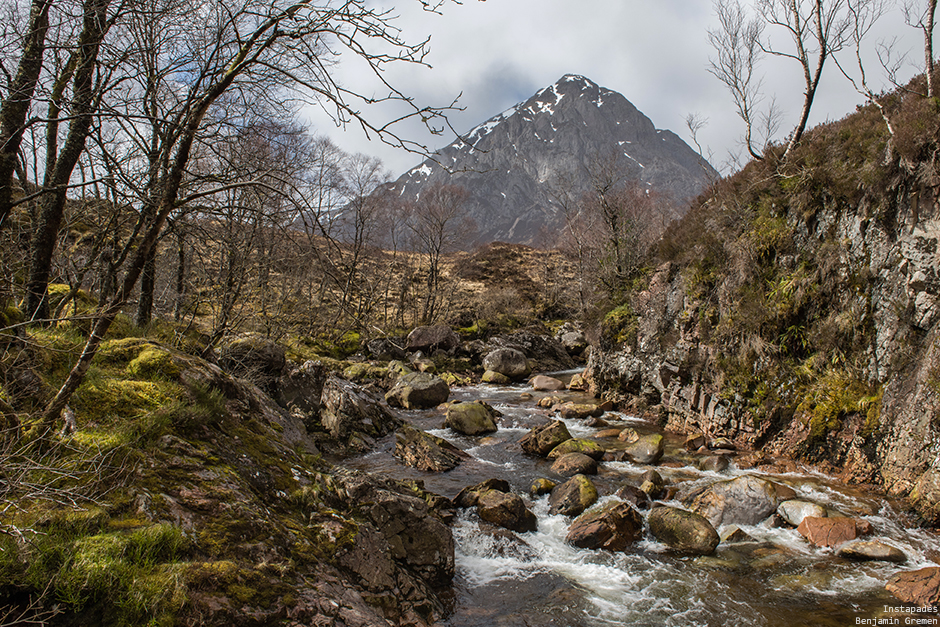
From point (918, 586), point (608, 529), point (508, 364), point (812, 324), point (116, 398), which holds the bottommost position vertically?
point (608, 529)

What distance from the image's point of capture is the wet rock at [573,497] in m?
6.95

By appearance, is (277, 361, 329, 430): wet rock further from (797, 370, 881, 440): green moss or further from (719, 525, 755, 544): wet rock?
(797, 370, 881, 440): green moss

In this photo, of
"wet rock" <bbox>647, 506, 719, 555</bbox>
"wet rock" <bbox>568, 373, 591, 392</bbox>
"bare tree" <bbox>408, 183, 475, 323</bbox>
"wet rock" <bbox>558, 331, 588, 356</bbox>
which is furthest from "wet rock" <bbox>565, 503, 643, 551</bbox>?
"bare tree" <bbox>408, 183, 475, 323</bbox>

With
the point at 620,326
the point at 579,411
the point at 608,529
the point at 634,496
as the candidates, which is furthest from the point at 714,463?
the point at 620,326

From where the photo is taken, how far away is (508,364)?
823 inches

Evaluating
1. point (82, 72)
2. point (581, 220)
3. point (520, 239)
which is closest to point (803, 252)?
point (82, 72)

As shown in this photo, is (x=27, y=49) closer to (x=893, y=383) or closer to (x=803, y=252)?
(x=893, y=383)

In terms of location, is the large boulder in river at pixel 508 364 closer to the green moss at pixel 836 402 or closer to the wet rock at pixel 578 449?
the wet rock at pixel 578 449

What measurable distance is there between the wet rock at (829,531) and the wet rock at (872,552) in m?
0.17

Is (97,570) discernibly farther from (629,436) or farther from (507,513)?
(629,436)

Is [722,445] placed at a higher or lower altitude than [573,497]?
higher

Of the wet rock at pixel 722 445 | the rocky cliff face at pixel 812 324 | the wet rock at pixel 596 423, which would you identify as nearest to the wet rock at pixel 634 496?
the wet rock at pixel 722 445

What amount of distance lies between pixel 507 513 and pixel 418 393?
8.22m

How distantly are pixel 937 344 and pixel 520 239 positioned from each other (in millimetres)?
118173
